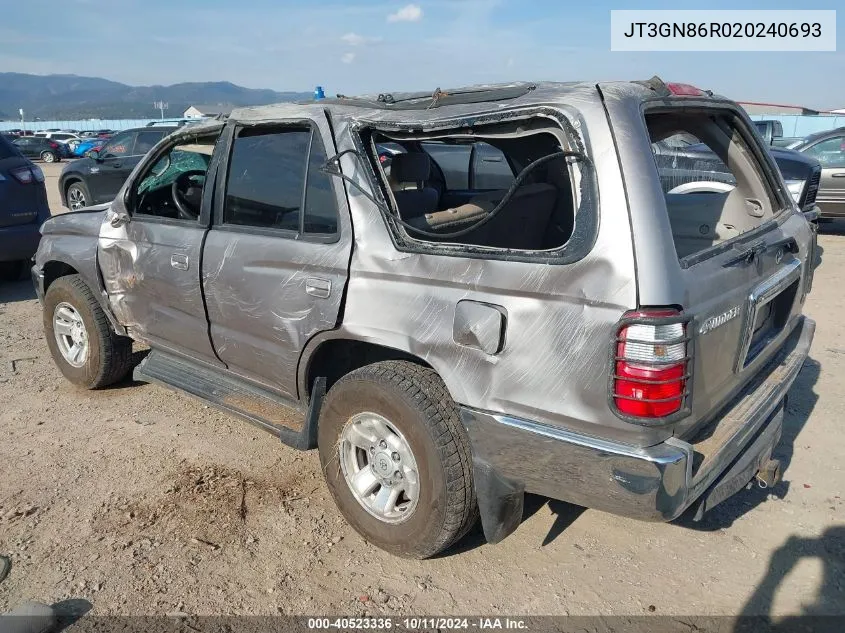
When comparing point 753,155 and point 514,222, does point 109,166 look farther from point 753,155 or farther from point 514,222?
point 753,155

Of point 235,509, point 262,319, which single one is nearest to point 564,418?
point 262,319

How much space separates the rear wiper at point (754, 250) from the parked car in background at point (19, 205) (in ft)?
22.7

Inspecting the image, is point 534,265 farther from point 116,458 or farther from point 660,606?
point 116,458

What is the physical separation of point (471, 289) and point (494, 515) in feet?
2.82

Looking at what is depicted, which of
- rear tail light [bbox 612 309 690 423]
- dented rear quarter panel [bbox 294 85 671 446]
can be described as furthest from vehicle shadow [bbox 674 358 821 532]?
dented rear quarter panel [bbox 294 85 671 446]

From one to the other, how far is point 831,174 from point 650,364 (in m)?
9.60

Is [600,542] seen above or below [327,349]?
below

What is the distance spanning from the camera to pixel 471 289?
7.98 feet

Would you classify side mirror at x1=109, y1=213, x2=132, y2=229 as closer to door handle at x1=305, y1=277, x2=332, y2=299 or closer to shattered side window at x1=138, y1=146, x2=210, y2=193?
shattered side window at x1=138, y1=146, x2=210, y2=193

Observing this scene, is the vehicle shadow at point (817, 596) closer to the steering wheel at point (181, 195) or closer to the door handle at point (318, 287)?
the door handle at point (318, 287)

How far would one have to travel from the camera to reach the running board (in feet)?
10.3

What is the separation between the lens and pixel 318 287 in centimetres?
290

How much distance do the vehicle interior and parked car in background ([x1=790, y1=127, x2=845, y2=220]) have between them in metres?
9.09

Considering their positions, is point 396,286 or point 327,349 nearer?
point 396,286
